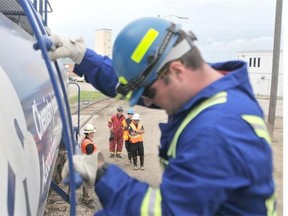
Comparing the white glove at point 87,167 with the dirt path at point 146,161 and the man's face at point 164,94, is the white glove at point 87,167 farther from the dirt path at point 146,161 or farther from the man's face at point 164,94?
the dirt path at point 146,161

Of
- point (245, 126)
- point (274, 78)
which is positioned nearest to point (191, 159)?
point (245, 126)

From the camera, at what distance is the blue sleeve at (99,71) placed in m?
2.78

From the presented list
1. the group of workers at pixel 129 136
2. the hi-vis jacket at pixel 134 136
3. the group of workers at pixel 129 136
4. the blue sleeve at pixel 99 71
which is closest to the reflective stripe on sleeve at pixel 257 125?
the blue sleeve at pixel 99 71

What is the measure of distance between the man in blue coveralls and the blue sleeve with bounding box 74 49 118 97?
1.00m

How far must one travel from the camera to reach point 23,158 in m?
2.10

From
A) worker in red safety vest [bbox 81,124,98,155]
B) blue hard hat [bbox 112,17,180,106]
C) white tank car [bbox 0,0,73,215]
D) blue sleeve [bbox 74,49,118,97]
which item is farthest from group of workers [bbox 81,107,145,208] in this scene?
blue hard hat [bbox 112,17,180,106]

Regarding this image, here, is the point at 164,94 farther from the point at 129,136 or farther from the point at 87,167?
the point at 129,136

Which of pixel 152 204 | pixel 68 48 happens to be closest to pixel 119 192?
pixel 152 204

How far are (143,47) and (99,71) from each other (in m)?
1.13

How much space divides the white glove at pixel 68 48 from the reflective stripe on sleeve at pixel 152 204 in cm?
123

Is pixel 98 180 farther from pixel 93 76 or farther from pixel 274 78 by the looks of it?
pixel 274 78

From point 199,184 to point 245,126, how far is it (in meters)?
0.28

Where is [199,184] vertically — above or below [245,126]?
below

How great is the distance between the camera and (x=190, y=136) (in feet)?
5.16
